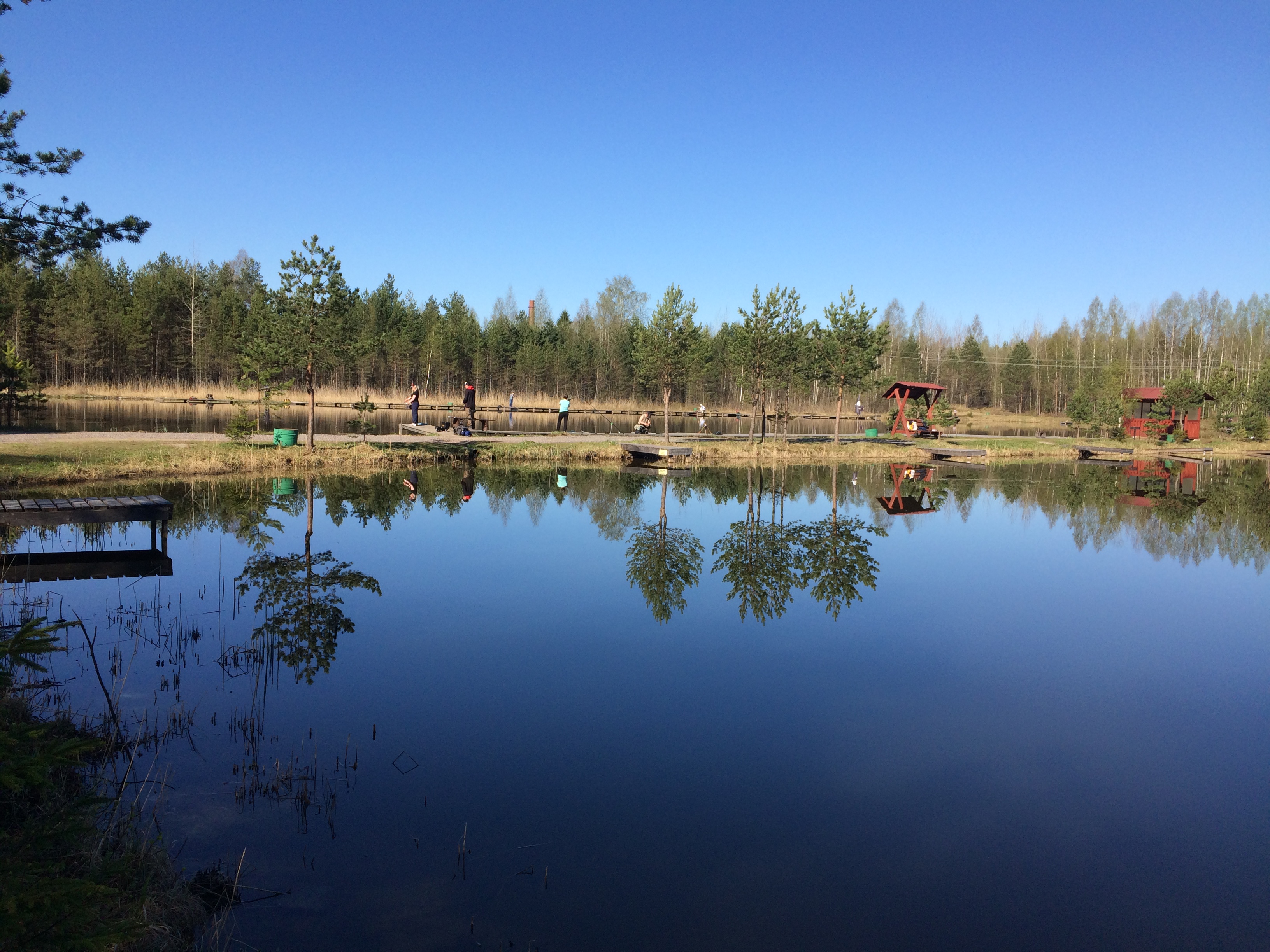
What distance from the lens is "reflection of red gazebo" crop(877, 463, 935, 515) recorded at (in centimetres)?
2280

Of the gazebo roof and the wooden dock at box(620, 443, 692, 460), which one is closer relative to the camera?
the wooden dock at box(620, 443, 692, 460)

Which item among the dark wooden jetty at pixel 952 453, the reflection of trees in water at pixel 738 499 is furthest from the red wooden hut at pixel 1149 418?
the reflection of trees in water at pixel 738 499

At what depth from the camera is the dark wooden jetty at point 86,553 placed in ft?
39.4

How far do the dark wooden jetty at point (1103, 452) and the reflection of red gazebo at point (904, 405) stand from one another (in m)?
6.79

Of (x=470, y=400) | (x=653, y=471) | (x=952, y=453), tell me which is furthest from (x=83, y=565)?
(x=952, y=453)

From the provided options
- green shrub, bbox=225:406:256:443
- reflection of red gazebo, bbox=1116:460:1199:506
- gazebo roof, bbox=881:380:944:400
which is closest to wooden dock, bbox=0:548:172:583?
green shrub, bbox=225:406:256:443

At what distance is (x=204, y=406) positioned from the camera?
48.4 metres

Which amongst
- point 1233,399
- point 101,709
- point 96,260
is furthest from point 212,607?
point 96,260

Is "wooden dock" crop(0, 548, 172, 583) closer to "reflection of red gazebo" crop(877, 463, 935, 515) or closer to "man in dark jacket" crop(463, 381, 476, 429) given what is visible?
"reflection of red gazebo" crop(877, 463, 935, 515)

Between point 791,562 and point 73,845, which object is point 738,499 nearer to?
point 791,562

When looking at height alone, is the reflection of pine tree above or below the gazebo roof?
below

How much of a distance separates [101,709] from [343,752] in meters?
2.31

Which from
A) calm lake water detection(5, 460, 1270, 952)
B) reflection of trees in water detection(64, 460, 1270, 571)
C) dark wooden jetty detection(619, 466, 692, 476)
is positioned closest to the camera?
calm lake water detection(5, 460, 1270, 952)

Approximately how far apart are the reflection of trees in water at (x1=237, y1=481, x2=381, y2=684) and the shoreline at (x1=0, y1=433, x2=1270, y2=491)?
7.53m
